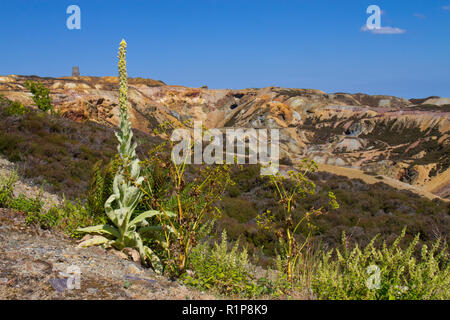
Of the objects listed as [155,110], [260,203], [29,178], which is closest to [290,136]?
[155,110]

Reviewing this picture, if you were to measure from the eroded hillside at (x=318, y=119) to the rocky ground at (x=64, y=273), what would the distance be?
21.7m

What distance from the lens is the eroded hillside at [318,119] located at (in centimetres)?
4312

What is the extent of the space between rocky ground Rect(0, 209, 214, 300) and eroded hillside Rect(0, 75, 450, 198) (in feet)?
71.2

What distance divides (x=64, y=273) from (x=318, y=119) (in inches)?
3417

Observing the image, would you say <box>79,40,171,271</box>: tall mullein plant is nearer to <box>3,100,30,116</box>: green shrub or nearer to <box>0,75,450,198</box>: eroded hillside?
<box>3,100,30,116</box>: green shrub

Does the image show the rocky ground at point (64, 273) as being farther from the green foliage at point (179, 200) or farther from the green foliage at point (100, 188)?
the green foliage at point (100, 188)

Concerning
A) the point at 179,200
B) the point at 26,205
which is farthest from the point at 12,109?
the point at 179,200

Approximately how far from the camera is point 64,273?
11.1 feet

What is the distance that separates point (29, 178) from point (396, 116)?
7698cm

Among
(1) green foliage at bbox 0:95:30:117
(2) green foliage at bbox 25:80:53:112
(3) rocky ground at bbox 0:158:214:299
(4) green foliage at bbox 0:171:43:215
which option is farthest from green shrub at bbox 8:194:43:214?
(2) green foliage at bbox 25:80:53:112

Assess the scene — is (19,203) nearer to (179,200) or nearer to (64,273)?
(64,273)

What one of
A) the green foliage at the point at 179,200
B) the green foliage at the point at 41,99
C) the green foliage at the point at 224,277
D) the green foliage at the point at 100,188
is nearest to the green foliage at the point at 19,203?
the green foliage at the point at 100,188

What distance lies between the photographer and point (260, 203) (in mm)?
13312
